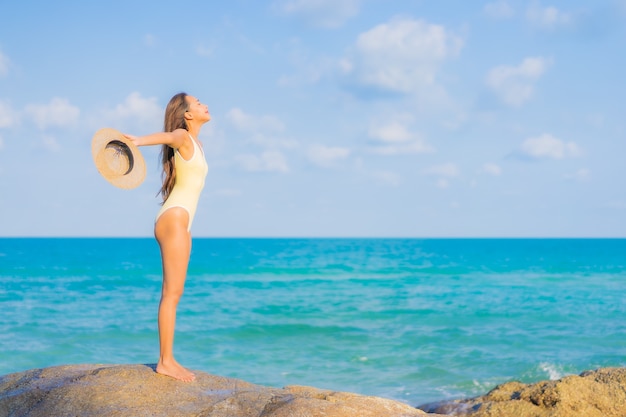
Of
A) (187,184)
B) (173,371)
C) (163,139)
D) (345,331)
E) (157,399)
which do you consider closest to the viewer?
(157,399)

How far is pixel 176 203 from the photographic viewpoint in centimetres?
500

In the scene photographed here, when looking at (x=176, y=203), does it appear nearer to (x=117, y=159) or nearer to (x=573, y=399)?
(x=117, y=159)

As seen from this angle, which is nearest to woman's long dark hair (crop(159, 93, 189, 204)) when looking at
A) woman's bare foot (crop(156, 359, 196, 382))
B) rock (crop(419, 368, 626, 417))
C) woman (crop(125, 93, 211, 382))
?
woman (crop(125, 93, 211, 382))

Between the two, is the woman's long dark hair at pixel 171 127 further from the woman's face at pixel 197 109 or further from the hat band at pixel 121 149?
the hat band at pixel 121 149

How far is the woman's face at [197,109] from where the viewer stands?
5.21m

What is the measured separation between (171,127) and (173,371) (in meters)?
1.87

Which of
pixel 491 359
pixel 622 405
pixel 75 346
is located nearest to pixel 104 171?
pixel 622 405

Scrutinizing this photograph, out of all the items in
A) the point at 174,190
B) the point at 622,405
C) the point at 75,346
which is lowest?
the point at 75,346

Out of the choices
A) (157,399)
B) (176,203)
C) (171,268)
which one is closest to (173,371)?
(157,399)

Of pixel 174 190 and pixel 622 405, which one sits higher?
pixel 174 190

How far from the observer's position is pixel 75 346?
15.2 meters

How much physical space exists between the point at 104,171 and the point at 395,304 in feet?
66.2

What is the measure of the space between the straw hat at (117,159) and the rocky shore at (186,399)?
1.43 meters

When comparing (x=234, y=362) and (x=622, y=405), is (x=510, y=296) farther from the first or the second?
(x=622, y=405)
